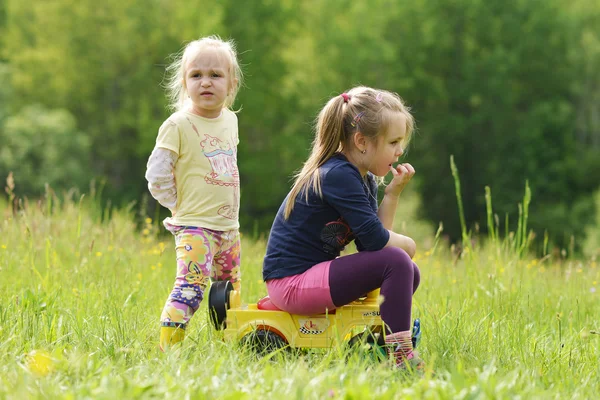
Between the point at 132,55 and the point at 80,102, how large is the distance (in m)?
2.86

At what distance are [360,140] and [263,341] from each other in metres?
0.93

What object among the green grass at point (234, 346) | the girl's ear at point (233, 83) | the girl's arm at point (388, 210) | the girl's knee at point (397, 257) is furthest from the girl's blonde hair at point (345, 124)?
the green grass at point (234, 346)

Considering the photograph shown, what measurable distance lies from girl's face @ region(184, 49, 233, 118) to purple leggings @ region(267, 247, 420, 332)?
0.90 metres

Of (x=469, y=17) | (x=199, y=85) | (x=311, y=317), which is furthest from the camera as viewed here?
(x=469, y=17)

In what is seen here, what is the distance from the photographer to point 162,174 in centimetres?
347

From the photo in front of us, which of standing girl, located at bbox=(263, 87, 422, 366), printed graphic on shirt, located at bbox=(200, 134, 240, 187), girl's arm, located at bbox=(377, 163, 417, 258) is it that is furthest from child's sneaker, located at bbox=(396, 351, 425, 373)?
printed graphic on shirt, located at bbox=(200, 134, 240, 187)

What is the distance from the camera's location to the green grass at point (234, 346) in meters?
2.46

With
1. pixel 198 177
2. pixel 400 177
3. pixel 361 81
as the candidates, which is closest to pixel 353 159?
pixel 400 177

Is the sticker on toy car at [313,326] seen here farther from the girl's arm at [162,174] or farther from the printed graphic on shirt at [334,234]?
the girl's arm at [162,174]

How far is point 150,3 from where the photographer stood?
103 ft

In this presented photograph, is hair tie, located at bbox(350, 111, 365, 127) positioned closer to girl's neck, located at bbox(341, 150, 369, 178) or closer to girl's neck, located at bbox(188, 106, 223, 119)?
girl's neck, located at bbox(341, 150, 369, 178)

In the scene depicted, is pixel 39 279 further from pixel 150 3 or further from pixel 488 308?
pixel 150 3

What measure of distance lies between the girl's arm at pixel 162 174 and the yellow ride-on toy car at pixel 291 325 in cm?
49

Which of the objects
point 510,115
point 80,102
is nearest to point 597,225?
point 510,115
